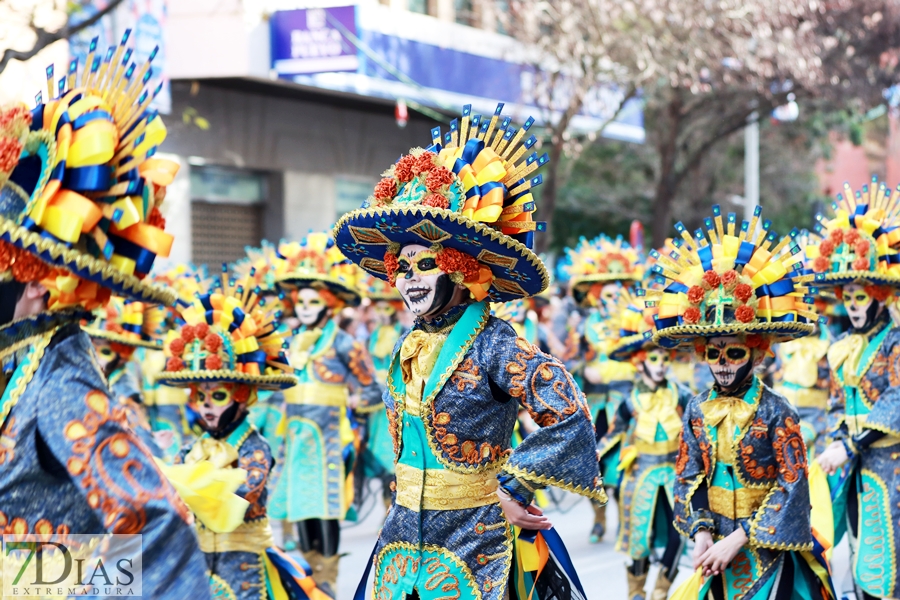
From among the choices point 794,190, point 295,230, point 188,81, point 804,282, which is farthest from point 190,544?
point 794,190

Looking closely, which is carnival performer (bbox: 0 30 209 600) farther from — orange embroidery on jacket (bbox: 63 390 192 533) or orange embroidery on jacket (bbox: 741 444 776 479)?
orange embroidery on jacket (bbox: 741 444 776 479)

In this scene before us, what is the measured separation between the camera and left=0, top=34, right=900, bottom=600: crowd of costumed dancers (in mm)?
2863

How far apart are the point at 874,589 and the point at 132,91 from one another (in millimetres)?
5147

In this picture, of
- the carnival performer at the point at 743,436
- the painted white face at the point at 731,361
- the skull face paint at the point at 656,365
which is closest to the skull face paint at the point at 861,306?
the skull face paint at the point at 656,365

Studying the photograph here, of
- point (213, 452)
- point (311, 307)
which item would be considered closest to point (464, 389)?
point (213, 452)

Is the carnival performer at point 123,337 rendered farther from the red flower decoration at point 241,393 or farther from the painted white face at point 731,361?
the painted white face at point 731,361

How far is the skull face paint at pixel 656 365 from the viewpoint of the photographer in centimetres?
792

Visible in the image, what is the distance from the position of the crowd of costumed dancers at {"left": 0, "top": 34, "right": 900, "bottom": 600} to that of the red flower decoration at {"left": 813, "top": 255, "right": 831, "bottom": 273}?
4 centimetres

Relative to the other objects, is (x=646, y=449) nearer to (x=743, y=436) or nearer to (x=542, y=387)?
(x=743, y=436)

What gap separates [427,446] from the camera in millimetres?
4273

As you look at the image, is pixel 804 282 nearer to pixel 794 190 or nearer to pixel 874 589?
pixel 874 589

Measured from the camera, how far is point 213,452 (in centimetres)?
562
